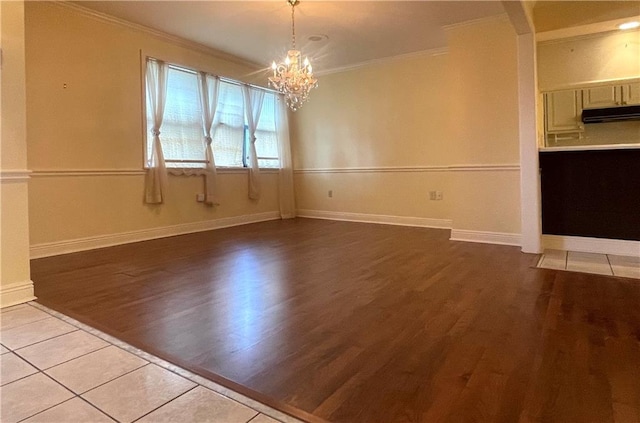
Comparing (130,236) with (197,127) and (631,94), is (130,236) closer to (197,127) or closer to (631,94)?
(197,127)

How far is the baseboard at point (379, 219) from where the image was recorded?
5.51 meters

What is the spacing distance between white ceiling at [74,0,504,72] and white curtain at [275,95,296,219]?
120cm

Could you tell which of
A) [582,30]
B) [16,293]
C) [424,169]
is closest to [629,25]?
[582,30]

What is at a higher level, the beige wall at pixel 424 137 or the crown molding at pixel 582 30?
the crown molding at pixel 582 30

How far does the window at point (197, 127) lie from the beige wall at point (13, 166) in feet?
7.77

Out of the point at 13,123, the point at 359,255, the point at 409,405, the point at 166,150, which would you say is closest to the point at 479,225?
the point at 359,255

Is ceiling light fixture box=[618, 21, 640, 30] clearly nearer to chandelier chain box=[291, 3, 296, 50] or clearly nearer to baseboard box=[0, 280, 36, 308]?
chandelier chain box=[291, 3, 296, 50]

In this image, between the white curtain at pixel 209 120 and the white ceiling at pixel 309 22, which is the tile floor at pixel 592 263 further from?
the white curtain at pixel 209 120

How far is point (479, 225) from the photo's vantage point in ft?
14.2

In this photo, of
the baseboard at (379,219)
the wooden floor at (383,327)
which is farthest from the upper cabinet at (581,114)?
the wooden floor at (383,327)

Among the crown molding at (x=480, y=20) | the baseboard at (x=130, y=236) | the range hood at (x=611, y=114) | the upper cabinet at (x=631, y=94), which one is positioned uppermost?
the crown molding at (x=480, y=20)

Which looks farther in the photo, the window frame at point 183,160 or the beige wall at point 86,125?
the window frame at point 183,160

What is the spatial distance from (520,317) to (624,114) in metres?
3.78

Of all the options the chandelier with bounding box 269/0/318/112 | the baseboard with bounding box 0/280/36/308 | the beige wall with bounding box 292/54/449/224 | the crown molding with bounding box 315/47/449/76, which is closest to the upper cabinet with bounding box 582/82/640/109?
the beige wall with bounding box 292/54/449/224
